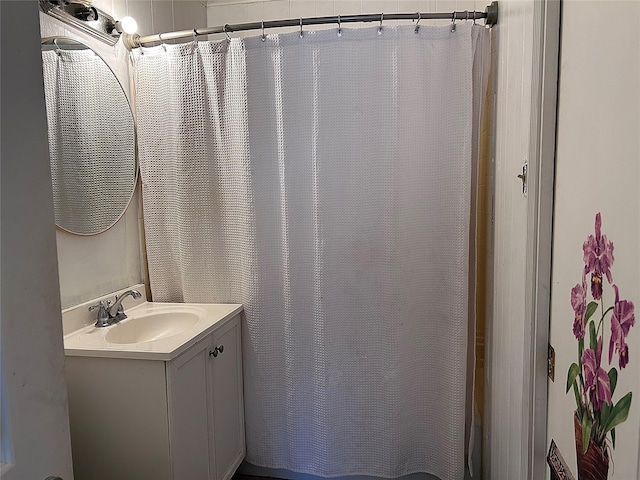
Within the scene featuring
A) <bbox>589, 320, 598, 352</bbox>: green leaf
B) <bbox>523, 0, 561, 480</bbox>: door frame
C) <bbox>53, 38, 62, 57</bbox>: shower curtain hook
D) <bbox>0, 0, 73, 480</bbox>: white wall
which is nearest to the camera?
<bbox>0, 0, 73, 480</bbox>: white wall

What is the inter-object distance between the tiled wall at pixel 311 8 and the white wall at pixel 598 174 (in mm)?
1450

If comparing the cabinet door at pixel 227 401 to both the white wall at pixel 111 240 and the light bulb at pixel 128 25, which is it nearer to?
the white wall at pixel 111 240

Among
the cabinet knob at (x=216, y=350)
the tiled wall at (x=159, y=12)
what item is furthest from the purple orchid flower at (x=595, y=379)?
the tiled wall at (x=159, y=12)

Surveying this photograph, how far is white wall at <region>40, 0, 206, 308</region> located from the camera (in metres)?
1.62

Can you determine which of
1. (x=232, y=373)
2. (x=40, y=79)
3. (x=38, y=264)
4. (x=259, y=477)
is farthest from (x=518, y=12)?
(x=259, y=477)

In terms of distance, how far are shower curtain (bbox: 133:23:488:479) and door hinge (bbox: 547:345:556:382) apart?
0.69m

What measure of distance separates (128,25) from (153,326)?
1258 millimetres

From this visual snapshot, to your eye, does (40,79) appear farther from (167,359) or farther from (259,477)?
(259,477)

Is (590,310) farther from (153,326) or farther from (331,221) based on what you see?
(153,326)

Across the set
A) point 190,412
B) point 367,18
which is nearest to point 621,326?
point 190,412

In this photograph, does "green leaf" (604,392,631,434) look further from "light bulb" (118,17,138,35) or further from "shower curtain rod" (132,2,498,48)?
"light bulb" (118,17,138,35)

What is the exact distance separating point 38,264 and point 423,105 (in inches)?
60.3

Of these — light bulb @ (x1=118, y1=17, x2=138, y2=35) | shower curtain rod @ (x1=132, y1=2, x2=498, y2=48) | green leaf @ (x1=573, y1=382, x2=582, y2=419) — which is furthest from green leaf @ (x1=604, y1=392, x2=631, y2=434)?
light bulb @ (x1=118, y1=17, x2=138, y2=35)

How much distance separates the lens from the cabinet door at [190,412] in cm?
147
